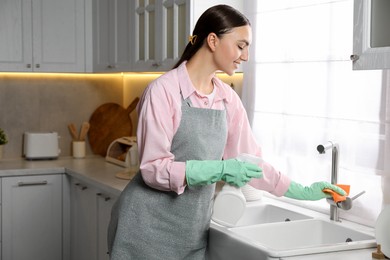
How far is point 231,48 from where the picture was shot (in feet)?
7.83

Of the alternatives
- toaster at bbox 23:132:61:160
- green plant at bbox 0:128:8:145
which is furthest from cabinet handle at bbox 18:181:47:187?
green plant at bbox 0:128:8:145

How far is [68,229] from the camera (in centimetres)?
427

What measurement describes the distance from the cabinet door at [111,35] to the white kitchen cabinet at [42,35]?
0.11 metres

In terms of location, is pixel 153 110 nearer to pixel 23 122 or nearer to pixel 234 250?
pixel 234 250

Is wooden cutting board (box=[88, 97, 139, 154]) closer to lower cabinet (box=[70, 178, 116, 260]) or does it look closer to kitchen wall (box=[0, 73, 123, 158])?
kitchen wall (box=[0, 73, 123, 158])

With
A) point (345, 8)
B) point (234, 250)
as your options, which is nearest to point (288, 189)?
point (234, 250)

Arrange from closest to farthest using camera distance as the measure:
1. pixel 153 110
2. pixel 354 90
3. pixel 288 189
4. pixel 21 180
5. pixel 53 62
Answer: pixel 153 110 → pixel 288 189 → pixel 354 90 → pixel 21 180 → pixel 53 62

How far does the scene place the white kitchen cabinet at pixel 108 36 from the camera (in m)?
4.19

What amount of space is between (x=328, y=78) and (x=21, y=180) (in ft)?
6.77

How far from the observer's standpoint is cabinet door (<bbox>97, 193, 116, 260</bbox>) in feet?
12.0

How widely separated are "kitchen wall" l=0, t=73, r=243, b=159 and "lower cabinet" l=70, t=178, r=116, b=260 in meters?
0.70

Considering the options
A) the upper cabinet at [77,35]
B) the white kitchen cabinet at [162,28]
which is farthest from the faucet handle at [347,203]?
the upper cabinet at [77,35]

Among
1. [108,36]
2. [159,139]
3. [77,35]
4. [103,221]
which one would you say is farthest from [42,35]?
[159,139]

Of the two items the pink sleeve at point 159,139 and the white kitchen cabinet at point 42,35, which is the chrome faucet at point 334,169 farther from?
the white kitchen cabinet at point 42,35
